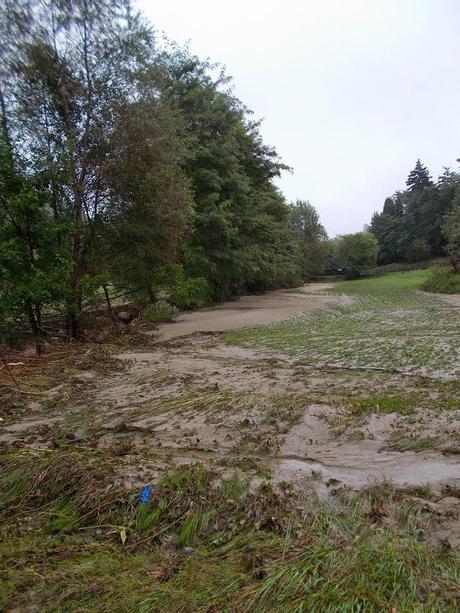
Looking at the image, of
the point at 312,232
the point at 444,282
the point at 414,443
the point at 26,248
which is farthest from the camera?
the point at 312,232

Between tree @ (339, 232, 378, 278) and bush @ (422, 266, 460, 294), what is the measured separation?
2549 cm

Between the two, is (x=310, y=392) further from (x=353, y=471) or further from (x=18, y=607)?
(x=18, y=607)

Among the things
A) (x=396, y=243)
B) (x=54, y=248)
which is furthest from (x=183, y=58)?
(x=396, y=243)

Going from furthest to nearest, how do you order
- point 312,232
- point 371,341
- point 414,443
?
point 312,232, point 371,341, point 414,443

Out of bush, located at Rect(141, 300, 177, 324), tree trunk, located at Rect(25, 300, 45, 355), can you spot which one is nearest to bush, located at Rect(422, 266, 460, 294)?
bush, located at Rect(141, 300, 177, 324)

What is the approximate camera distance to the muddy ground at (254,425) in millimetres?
2594

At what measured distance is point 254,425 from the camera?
345 centimetres

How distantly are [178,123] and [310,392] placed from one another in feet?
30.0

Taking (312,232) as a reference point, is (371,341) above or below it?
below

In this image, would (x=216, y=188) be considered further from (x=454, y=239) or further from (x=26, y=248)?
(x=454, y=239)

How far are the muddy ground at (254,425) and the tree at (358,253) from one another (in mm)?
47267

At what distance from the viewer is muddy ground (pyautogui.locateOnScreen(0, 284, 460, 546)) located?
102 inches

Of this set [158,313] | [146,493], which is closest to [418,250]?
[158,313]

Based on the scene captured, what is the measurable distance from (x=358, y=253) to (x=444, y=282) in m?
29.1
